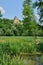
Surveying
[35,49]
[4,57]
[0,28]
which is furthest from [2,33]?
[4,57]

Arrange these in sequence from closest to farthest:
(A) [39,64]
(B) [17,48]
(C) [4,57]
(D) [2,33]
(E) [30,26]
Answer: (C) [4,57] → (A) [39,64] → (B) [17,48] → (E) [30,26] → (D) [2,33]

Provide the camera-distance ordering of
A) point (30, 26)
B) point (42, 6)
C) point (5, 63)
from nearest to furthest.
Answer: point (5, 63)
point (42, 6)
point (30, 26)

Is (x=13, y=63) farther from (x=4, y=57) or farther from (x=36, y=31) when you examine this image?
(x=36, y=31)

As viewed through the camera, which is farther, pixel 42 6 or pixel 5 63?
pixel 42 6

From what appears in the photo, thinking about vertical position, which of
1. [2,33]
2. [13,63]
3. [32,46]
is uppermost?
[13,63]

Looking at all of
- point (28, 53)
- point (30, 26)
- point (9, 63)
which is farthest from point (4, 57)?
point (30, 26)

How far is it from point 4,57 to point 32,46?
32.8 feet

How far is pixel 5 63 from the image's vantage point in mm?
8664

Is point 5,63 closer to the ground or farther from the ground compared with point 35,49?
farther from the ground

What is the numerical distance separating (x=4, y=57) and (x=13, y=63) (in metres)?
0.57

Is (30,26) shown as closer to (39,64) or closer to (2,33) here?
(2,33)

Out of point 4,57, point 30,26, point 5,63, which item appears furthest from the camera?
point 30,26

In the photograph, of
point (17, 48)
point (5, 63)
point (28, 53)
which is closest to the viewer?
point (5, 63)

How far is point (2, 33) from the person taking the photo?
146 ft
